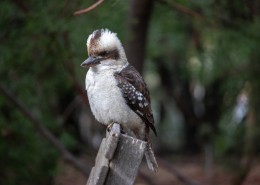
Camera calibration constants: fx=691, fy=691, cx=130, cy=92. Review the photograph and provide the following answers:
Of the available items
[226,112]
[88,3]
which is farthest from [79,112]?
[88,3]

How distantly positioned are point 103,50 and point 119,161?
3.43 feet

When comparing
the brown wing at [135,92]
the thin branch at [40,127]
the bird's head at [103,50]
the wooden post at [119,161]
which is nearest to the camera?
the wooden post at [119,161]

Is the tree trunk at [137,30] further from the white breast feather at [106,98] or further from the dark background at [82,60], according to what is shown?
the white breast feather at [106,98]

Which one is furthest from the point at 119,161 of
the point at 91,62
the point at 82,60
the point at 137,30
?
the point at 137,30

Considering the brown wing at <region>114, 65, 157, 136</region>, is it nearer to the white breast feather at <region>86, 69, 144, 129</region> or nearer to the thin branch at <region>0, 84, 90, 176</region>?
the white breast feather at <region>86, 69, 144, 129</region>

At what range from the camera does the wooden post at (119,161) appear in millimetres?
2686

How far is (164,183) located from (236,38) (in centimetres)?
269

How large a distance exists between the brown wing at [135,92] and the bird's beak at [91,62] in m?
0.16

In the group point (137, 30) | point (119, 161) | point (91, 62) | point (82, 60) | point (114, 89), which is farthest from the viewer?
point (137, 30)

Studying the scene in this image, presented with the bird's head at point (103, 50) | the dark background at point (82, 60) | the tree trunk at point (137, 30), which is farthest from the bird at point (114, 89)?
the tree trunk at point (137, 30)

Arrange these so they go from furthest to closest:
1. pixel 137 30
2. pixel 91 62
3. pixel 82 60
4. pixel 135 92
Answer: pixel 137 30 < pixel 82 60 < pixel 135 92 < pixel 91 62

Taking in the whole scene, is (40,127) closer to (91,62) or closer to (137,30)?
(137,30)

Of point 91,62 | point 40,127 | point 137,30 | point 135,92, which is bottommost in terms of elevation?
point 40,127

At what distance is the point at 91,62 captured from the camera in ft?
11.6
